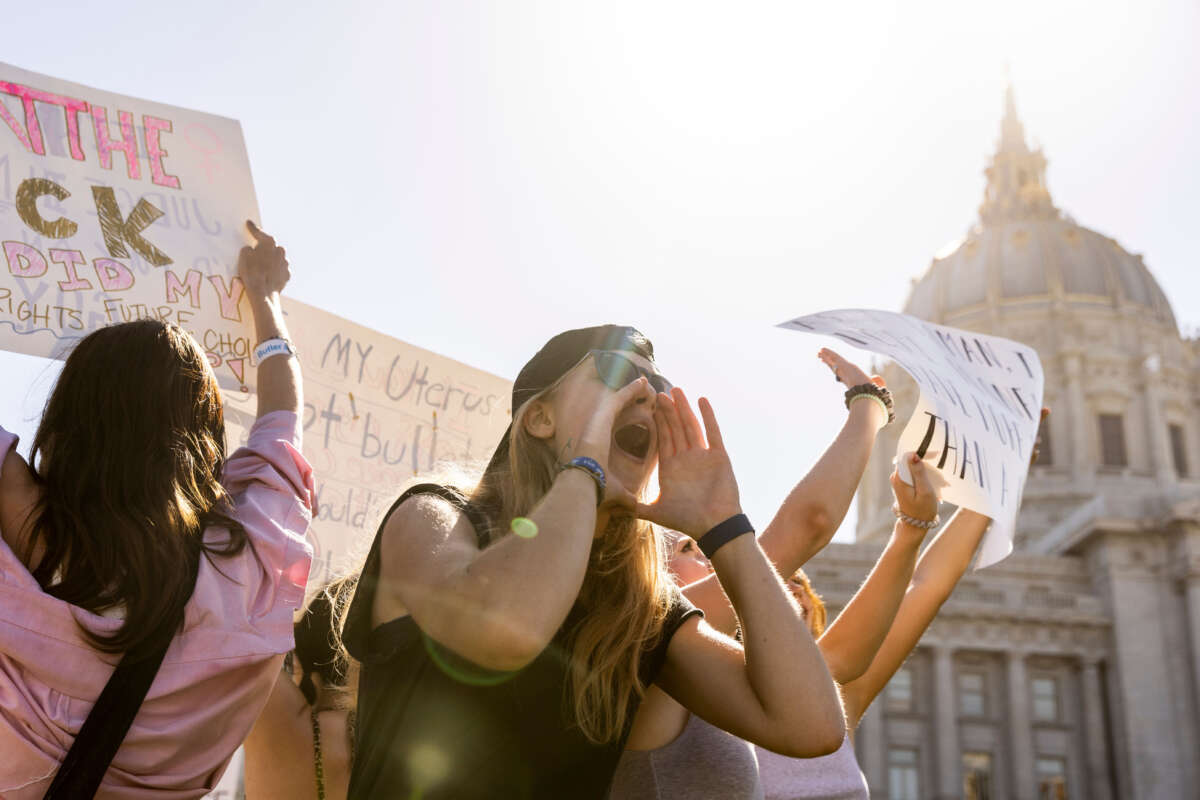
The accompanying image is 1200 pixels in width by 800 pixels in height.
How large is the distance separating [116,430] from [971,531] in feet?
9.60

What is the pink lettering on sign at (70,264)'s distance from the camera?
3373 mm

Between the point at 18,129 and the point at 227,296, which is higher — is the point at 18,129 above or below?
above

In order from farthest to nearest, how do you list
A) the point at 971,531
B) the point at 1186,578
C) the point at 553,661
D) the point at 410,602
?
the point at 1186,578
the point at 971,531
the point at 553,661
the point at 410,602

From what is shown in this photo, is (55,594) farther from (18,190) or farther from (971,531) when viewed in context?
(971,531)

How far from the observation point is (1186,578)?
39406mm

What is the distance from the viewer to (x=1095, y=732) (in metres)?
39.3

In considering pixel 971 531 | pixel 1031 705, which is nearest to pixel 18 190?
pixel 971 531

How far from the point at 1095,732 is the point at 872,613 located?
134 feet

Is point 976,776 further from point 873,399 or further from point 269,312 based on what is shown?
point 269,312

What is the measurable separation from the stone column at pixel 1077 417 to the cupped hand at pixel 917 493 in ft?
171

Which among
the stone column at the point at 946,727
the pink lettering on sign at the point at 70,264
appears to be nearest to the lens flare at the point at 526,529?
the pink lettering on sign at the point at 70,264

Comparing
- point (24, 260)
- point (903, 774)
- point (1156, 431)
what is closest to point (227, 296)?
point (24, 260)

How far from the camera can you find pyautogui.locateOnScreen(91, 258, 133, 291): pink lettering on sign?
3.45 meters

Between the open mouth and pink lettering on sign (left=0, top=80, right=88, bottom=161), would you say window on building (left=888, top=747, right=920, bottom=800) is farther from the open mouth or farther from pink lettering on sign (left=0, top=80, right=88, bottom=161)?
the open mouth
